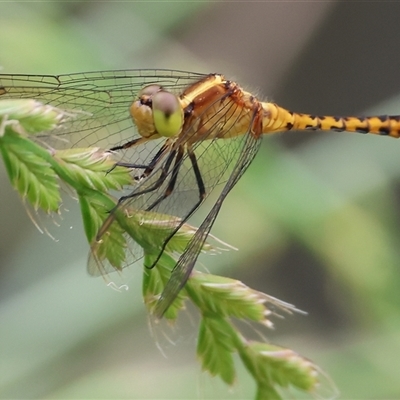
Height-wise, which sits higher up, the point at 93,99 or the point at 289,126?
the point at 93,99

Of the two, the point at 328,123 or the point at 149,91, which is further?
the point at 328,123

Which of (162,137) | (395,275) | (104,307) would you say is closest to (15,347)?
(104,307)

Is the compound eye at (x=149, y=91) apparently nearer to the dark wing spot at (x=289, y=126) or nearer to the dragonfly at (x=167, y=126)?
the dragonfly at (x=167, y=126)

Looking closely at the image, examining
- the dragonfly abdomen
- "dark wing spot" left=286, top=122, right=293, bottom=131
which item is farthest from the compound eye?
"dark wing spot" left=286, top=122, right=293, bottom=131

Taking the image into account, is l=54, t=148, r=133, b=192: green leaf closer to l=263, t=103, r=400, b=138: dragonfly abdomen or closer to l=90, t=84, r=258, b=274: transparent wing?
l=90, t=84, r=258, b=274: transparent wing

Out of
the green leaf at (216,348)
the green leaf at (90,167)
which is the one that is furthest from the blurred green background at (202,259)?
the green leaf at (216,348)

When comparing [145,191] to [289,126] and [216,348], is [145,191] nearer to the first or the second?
[216,348]

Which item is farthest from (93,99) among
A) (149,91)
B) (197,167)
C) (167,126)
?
(197,167)
